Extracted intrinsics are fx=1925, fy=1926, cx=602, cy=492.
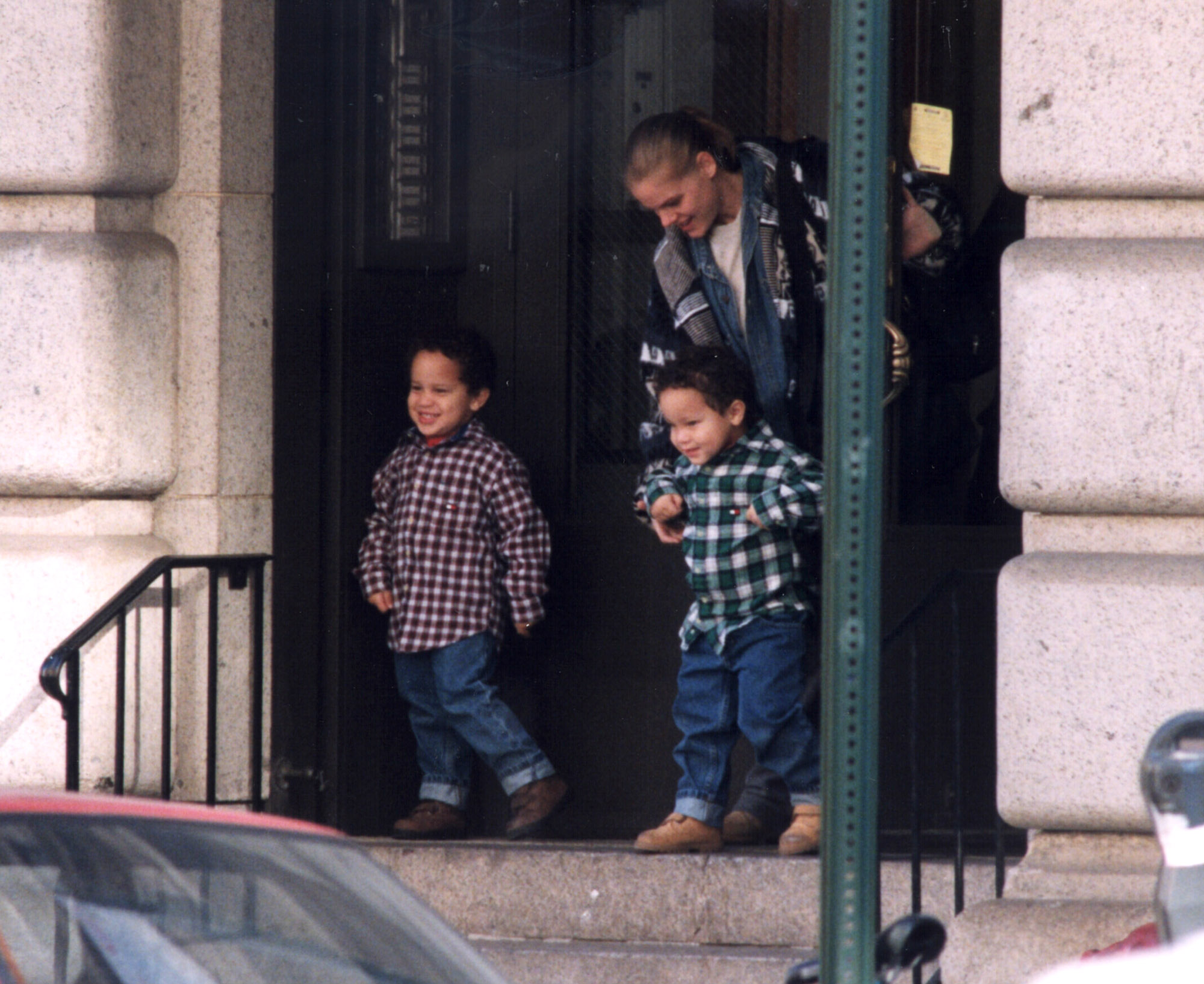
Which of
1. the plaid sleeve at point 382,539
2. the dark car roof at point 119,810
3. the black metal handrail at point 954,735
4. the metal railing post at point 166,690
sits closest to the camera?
the dark car roof at point 119,810

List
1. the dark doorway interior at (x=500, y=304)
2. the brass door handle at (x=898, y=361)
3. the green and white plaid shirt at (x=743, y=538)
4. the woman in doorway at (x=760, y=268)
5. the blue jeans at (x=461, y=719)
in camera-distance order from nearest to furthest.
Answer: the green and white plaid shirt at (x=743, y=538) < the brass door handle at (x=898, y=361) < the woman in doorway at (x=760, y=268) < the blue jeans at (x=461, y=719) < the dark doorway interior at (x=500, y=304)

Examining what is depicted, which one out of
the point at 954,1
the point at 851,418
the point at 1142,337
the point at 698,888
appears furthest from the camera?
the point at 954,1

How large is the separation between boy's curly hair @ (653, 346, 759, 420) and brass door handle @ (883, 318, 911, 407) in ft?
1.35

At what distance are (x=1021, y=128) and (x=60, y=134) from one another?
2914 mm

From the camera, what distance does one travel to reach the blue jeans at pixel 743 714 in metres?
5.55

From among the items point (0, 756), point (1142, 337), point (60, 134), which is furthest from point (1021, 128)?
point (0, 756)

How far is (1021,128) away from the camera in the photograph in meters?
5.03

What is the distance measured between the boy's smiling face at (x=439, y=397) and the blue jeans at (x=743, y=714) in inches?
41.6

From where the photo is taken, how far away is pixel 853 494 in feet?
10.3

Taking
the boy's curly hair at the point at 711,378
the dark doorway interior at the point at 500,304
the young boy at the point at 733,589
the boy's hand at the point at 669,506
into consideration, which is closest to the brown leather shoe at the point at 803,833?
the young boy at the point at 733,589

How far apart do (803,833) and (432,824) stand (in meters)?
1.27

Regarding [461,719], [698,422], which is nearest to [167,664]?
[461,719]

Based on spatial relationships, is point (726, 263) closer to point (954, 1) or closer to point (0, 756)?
point (954, 1)

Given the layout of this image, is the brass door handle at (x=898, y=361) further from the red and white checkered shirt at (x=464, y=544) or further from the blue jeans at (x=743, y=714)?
the red and white checkered shirt at (x=464, y=544)
